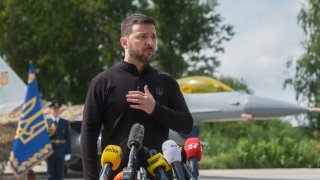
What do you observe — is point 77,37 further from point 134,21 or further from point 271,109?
point 134,21

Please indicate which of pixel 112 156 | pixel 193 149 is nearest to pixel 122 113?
pixel 193 149

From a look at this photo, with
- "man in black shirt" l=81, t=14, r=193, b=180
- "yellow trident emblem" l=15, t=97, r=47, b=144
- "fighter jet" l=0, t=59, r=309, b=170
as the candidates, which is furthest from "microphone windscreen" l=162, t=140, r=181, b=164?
"fighter jet" l=0, t=59, r=309, b=170

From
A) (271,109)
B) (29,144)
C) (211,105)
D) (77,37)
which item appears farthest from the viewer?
(77,37)

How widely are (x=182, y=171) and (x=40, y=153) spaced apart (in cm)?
1014

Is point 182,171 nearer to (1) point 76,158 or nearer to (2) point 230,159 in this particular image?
(1) point 76,158

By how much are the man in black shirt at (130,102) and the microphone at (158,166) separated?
387 mm

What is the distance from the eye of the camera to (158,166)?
121 inches

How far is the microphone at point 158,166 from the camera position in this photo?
305cm

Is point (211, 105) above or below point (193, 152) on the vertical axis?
below

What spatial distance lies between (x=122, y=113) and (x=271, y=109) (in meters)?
15.0

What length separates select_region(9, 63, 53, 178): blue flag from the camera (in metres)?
12.7

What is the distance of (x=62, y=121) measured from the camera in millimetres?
13312

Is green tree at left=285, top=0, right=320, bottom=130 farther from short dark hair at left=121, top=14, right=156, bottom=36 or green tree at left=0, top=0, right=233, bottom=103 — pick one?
short dark hair at left=121, top=14, right=156, bottom=36

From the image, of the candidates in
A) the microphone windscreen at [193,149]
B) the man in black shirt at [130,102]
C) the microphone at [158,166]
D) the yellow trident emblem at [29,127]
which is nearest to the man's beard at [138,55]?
the man in black shirt at [130,102]
